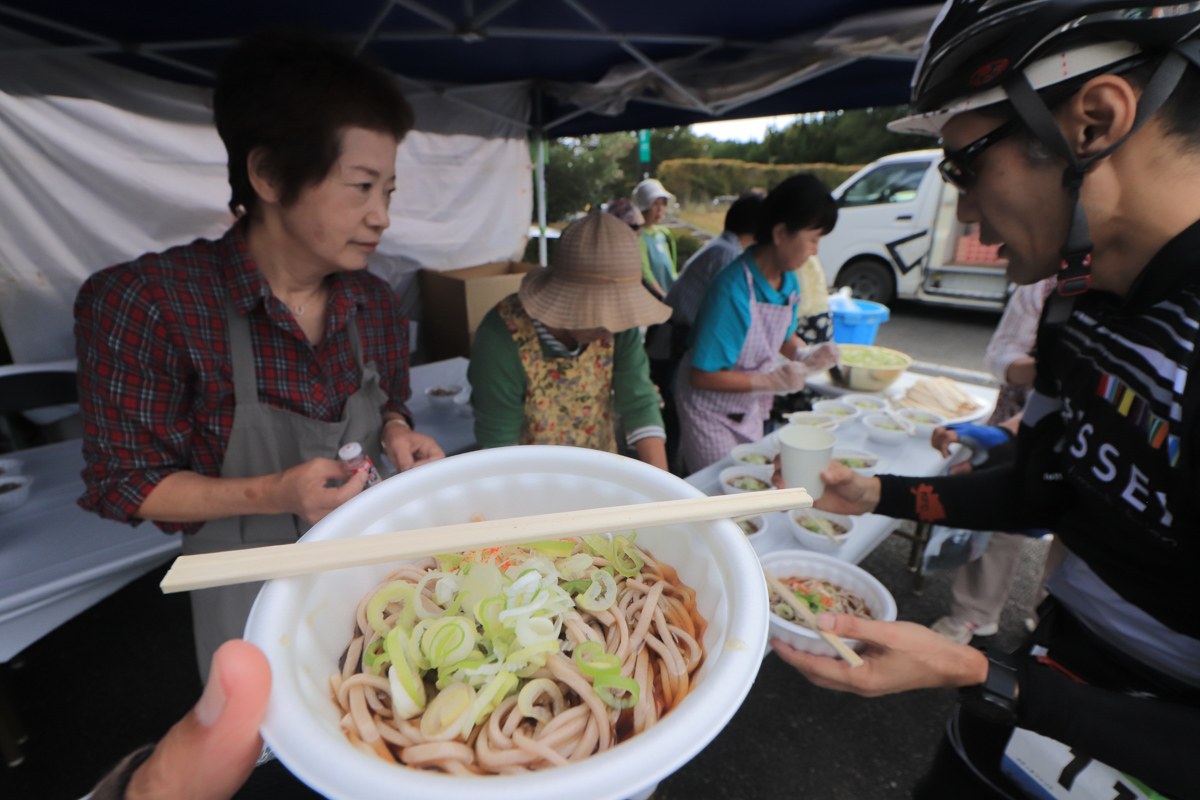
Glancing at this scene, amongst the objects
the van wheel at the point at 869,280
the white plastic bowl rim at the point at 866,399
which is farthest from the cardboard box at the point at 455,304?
the van wheel at the point at 869,280

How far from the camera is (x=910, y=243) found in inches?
426

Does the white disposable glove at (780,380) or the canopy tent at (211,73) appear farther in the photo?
the white disposable glove at (780,380)

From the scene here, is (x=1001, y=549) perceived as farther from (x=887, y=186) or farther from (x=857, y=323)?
(x=887, y=186)

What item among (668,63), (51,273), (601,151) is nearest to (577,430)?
(668,63)

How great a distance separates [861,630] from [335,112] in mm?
1920

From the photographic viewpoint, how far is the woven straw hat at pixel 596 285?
6.82 feet

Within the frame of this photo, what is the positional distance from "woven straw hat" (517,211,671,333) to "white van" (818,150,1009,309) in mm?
9668

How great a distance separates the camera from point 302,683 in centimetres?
67

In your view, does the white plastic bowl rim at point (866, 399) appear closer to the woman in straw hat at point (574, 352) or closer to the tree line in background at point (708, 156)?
the woman in straw hat at point (574, 352)

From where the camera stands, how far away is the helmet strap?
0.97 metres

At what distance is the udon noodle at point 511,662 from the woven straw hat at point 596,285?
126 cm

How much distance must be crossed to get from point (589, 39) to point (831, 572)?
347cm

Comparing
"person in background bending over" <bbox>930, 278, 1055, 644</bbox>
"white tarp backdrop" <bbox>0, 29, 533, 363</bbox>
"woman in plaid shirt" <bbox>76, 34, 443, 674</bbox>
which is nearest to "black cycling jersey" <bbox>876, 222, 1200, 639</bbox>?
"person in background bending over" <bbox>930, 278, 1055, 644</bbox>

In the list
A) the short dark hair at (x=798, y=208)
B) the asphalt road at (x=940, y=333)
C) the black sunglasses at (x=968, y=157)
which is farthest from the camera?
the asphalt road at (x=940, y=333)
